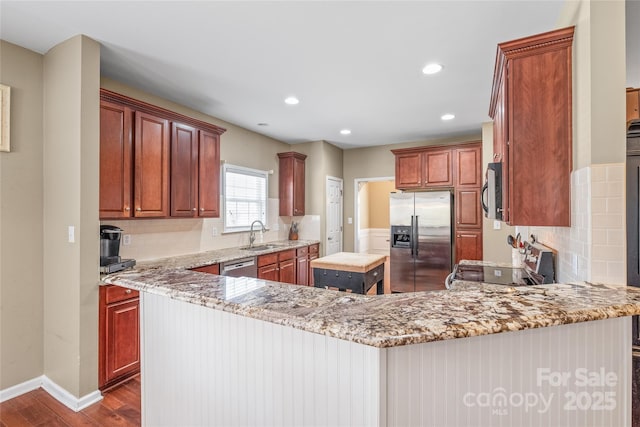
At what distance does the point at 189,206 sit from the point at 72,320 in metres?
1.38

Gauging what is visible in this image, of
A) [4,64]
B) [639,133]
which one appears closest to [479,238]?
[639,133]

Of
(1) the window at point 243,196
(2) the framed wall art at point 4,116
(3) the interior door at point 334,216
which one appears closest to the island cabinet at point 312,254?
(3) the interior door at point 334,216

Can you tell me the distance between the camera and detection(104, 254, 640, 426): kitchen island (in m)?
0.93

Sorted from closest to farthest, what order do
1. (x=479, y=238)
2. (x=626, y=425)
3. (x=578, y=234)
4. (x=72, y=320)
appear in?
(x=626, y=425) → (x=578, y=234) → (x=72, y=320) → (x=479, y=238)

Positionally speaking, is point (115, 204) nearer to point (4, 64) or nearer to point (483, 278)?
point (4, 64)

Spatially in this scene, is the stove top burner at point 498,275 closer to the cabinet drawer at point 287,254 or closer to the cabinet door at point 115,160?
the cabinet drawer at point 287,254

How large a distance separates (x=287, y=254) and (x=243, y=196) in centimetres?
106

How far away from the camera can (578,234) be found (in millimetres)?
1536

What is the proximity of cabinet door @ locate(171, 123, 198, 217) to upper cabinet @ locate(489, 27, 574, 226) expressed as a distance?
279 cm

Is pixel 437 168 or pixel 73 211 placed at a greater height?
pixel 437 168

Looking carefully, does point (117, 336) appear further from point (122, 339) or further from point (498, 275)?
point (498, 275)

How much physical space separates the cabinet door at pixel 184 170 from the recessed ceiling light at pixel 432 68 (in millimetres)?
2359

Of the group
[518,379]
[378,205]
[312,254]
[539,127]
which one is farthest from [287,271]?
[378,205]

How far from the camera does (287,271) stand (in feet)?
14.1
